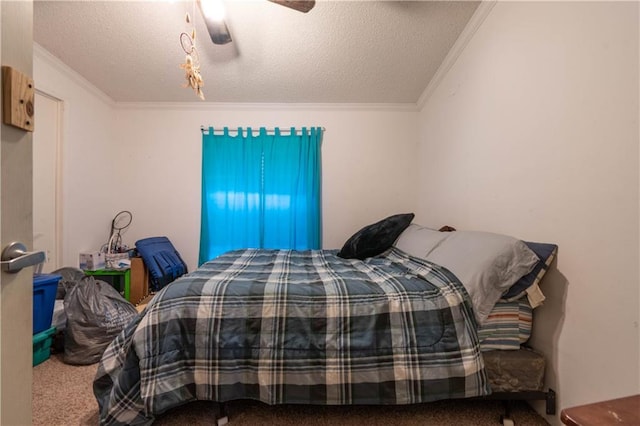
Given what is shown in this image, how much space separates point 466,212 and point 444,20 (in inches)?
54.8

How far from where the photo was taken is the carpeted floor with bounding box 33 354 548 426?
3.95ft

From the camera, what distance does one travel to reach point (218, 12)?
1.48m

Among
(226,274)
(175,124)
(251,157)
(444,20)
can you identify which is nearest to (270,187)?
(251,157)

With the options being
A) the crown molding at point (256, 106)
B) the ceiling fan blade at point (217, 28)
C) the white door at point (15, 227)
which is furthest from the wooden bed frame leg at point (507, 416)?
the crown molding at point (256, 106)

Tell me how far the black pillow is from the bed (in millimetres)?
928

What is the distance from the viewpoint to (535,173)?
1260 millimetres

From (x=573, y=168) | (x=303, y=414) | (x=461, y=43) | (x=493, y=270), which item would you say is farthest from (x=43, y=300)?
(x=461, y=43)

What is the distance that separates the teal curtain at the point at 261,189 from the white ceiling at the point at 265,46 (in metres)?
0.52

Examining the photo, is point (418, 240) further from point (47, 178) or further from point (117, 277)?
point (47, 178)

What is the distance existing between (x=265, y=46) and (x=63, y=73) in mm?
1965

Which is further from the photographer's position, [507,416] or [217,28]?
[217,28]

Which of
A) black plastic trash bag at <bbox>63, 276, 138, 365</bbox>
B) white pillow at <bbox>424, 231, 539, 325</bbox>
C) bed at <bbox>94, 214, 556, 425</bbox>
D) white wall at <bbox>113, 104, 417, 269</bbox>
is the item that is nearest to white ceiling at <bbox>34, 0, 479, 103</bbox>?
white wall at <bbox>113, 104, 417, 269</bbox>

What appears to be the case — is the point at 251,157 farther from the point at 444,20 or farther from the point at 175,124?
the point at 444,20

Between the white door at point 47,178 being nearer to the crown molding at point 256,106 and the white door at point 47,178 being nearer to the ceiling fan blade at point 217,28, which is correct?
the crown molding at point 256,106
